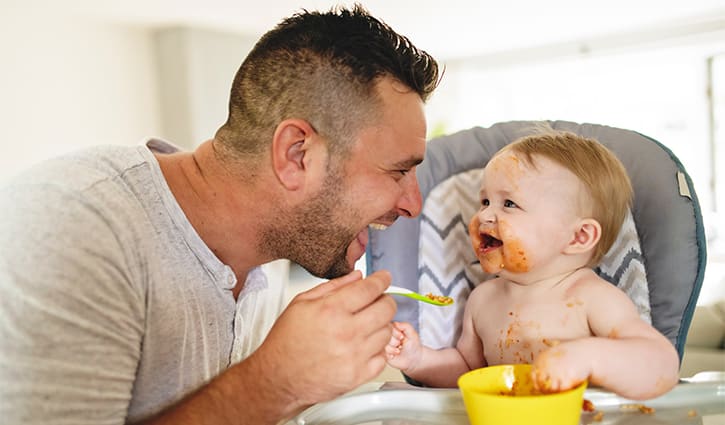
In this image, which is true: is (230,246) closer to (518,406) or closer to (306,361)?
(306,361)

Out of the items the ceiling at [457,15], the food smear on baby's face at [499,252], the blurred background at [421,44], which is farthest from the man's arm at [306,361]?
the ceiling at [457,15]

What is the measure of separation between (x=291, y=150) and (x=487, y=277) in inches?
Result: 19.4

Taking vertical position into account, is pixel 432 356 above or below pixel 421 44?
below

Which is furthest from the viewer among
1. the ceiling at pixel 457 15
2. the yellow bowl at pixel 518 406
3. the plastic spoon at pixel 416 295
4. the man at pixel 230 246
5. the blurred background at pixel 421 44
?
the ceiling at pixel 457 15

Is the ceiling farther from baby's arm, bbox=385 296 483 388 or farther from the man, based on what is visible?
baby's arm, bbox=385 296 483 388

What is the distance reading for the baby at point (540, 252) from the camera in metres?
1.09

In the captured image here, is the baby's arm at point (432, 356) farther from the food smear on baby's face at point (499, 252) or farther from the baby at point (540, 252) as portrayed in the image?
the food smear on baby's face at point (499, 252)

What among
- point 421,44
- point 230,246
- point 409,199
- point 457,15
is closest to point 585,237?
point 409,199

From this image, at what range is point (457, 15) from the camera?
580cm

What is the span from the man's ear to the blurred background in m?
3.19

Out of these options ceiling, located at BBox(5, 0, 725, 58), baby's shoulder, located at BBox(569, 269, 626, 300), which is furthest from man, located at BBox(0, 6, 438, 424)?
ceiling, located at BBox(5, 0, 725, 58)

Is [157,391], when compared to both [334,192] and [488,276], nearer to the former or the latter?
[334,192]

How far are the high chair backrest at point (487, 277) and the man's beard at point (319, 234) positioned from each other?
130mm

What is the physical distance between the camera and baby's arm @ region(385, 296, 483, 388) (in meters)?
1.18
